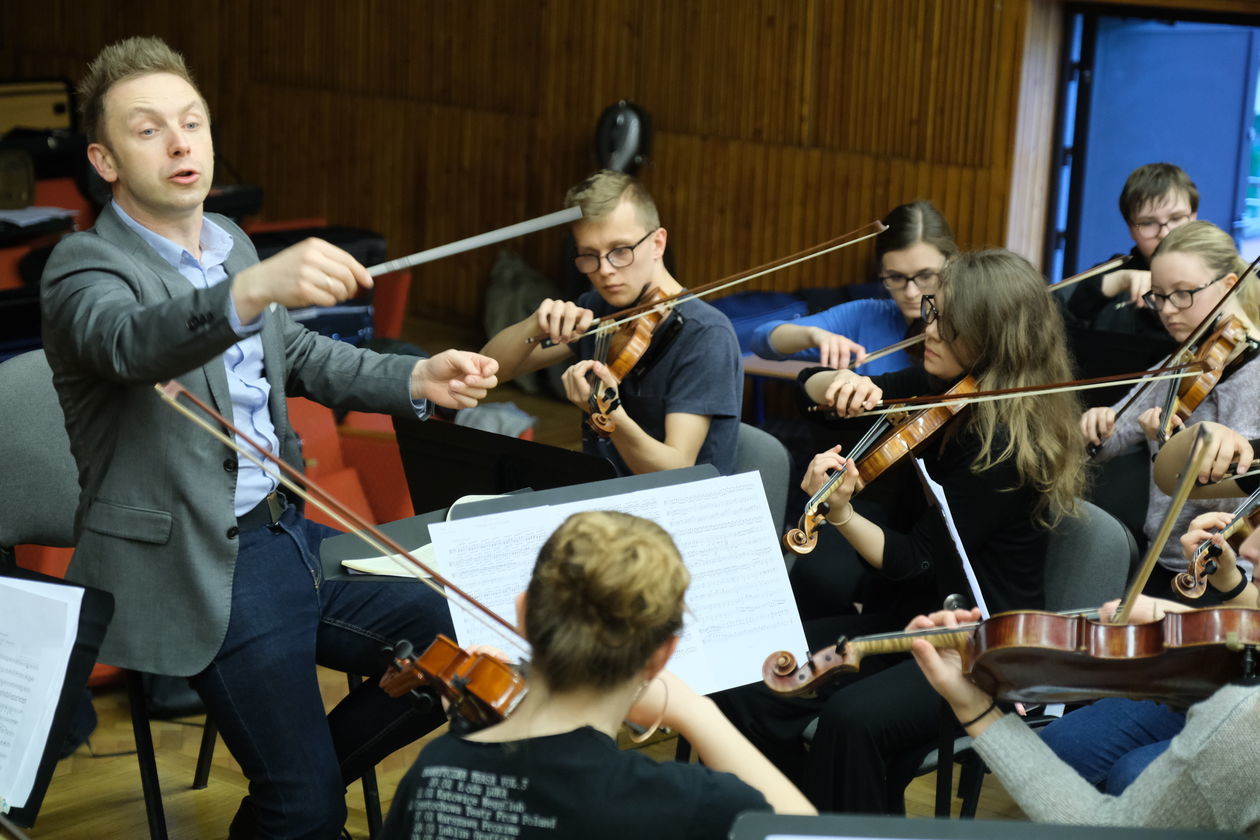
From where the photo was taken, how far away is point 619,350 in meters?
3.00

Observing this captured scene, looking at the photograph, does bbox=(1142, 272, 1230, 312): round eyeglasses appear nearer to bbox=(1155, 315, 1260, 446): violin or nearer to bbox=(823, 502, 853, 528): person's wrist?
bbox=(1155, 315, 1260, 446): violin

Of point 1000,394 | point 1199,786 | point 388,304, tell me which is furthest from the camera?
point 388,304

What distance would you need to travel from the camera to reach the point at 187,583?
2.13m

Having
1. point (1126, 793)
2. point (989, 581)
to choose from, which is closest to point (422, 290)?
point (989, 581)

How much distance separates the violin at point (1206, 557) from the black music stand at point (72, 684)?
1732 mm

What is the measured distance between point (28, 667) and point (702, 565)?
999mm

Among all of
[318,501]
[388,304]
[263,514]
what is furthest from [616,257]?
[388,304]

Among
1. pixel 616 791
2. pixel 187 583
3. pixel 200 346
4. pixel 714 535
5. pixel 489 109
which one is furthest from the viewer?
pixel 489 109

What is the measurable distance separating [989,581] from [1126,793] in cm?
87

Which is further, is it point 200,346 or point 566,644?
point 200,346

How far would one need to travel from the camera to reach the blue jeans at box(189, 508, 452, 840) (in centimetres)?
215

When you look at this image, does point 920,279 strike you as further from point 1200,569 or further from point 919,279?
point 1200,569

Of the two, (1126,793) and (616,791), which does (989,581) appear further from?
(616,791)

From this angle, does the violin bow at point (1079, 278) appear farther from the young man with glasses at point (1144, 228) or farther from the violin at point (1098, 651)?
the violin at point (1098, 651)
